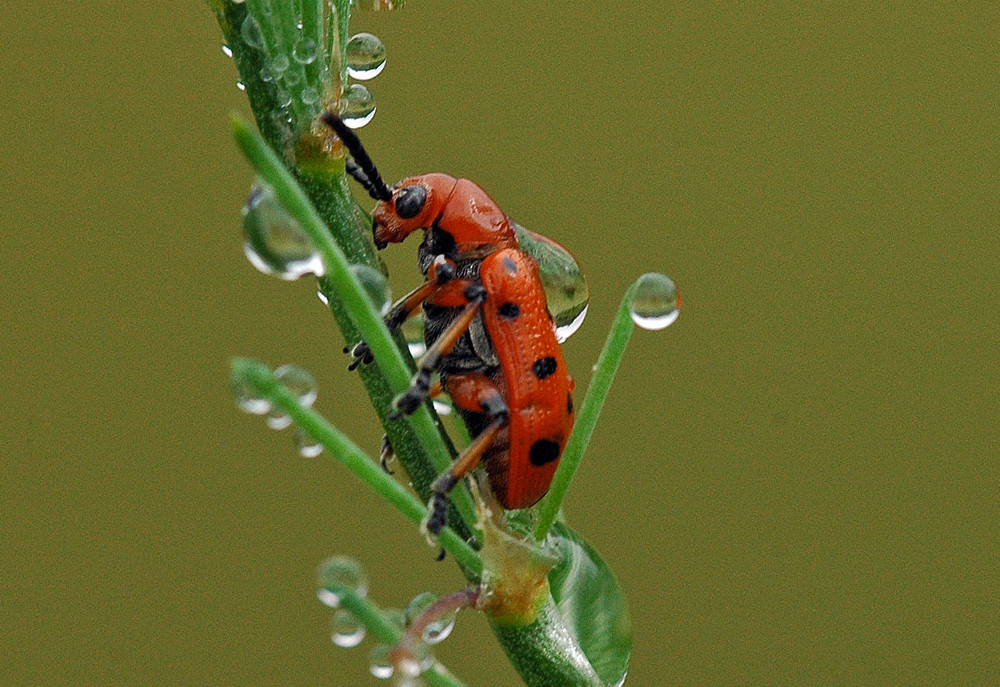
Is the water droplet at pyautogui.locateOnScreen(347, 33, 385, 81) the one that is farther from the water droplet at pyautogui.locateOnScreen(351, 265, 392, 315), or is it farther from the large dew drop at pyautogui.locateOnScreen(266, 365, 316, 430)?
the large dew drop at pyautogui.locateOnScreen(266, 365, 316, 430)

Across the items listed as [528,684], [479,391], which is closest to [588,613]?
[528,684]

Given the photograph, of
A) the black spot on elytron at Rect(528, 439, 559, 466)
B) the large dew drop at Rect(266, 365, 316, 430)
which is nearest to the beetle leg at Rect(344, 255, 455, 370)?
the black spot on elytron at Rect(528, 439, 559, 466)

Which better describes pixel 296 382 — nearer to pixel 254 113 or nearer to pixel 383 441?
pixel 254 113

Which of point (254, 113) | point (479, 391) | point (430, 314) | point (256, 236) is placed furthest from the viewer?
point (430, 314)

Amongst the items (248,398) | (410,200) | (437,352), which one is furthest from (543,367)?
(248,398)

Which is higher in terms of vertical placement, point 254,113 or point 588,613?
point 254,113

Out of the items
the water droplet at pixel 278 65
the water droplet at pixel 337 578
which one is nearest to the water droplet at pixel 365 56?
the water droplet at pixel 278 65

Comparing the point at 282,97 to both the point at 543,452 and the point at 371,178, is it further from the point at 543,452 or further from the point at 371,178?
the point at 543,452

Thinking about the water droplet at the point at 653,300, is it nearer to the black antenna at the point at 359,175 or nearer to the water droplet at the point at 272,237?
the water droplet at the point at 272,237
